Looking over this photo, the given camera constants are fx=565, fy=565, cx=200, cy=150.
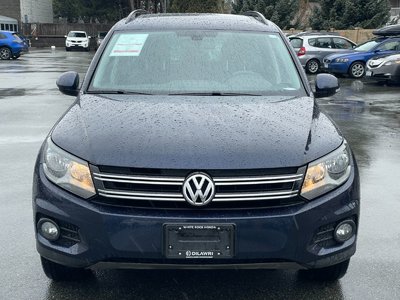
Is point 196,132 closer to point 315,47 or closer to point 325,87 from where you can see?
point 325,87

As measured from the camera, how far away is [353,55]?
66.2 ft

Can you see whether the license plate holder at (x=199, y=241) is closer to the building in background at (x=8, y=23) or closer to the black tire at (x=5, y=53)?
the black tire at (x=5, y=53)

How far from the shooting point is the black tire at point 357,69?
2020 cm

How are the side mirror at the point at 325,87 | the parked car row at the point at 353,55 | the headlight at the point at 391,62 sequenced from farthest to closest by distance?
the parked car row at the point at 353,55 → the headlight at the point at 391,62 → the side mirror at the point at 325,87

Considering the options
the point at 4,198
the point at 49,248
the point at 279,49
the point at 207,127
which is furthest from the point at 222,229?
the point at 4,198

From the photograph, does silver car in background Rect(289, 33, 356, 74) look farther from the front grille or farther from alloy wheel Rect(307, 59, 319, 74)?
the front grille

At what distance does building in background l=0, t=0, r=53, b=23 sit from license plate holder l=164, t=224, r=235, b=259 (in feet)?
185

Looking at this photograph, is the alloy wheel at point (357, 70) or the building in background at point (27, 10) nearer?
the alloy wheel at point (357, 70)

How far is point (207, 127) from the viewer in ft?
10.6

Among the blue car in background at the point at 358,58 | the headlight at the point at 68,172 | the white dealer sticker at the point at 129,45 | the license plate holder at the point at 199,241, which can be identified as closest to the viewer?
the license plate holder at the point at 199,241

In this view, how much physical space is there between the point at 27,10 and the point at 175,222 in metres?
58.9

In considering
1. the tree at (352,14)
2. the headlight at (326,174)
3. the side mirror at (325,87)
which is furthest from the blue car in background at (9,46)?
the headlight at (326,174)

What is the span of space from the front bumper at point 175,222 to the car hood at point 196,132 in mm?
241

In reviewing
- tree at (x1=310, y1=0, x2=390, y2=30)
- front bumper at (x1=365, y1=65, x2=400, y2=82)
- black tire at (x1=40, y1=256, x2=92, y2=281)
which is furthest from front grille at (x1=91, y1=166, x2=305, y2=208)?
tree at (x1=310, y1=0, x2=390, y2=30)
